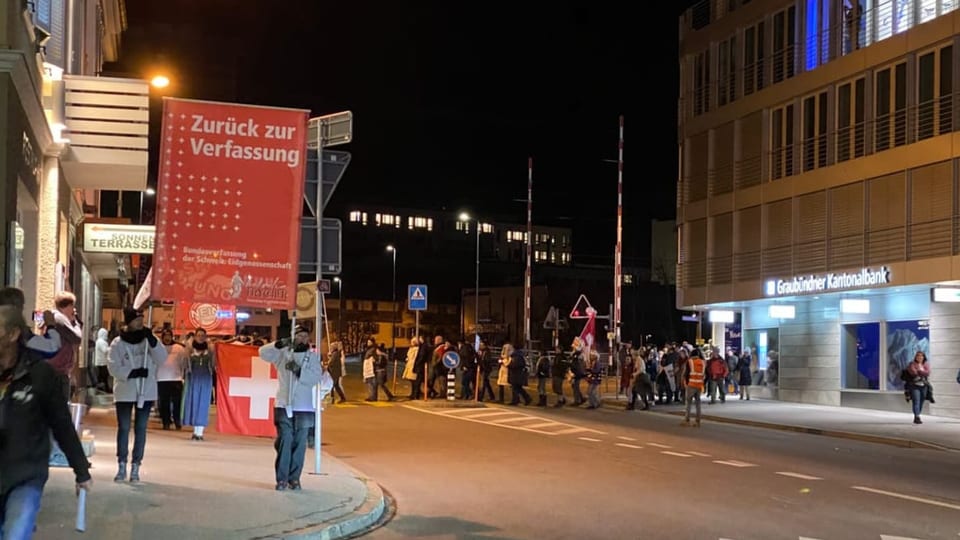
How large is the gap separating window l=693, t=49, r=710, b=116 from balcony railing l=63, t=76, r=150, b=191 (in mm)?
23641

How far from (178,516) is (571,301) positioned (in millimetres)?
74582

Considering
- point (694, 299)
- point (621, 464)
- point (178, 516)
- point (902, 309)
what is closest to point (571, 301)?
point (694, 299)

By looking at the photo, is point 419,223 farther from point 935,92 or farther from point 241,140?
point 241,140

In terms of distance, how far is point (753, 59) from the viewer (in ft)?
105

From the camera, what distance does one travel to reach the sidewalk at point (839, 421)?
19.5m

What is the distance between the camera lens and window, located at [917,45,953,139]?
2394 centimetres

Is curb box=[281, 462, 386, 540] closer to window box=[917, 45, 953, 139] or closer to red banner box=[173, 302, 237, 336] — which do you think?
red banner box=[173, 302, 237, 336]

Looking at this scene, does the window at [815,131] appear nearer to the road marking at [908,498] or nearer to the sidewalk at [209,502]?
the road marking at [908,498]

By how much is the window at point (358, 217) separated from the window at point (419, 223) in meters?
5.89

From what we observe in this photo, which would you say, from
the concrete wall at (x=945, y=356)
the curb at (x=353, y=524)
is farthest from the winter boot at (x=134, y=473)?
the concrete wall at (x=945, y=356)

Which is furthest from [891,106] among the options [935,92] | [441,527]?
[441,527]

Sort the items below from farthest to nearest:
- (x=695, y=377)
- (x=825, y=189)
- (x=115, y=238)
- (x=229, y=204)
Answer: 1. (x=825, y=189)
2. (x=695, y=377)
3. (x=115, y=238)
4. (x=229, y=204)

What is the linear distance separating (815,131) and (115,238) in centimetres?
1973

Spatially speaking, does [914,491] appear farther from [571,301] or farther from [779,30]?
[571,301]
